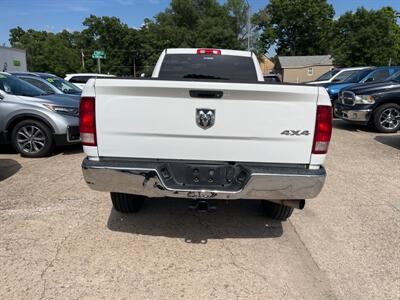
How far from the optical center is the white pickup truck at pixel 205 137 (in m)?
3.29

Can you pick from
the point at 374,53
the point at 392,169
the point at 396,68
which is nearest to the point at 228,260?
the point at 392,169

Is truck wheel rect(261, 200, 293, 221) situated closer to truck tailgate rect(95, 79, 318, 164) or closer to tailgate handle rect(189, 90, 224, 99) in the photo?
truck tailgate rect(95, 79, 318, 164)

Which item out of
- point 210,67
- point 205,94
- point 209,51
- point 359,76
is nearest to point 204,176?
point 205,94

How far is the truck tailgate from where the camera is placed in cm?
327

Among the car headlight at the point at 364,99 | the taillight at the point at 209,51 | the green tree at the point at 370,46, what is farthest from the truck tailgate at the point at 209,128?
the green tree at the point at 370,46

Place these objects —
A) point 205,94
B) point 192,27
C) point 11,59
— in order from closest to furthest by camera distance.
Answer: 1. point 205,94
2. point 11,59
3. point 192,27

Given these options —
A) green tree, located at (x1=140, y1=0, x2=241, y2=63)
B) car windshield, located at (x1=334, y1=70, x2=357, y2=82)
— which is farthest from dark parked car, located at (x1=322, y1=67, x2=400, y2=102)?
green tree, located at (x1=140, y1=0, x2=241, y2=63)

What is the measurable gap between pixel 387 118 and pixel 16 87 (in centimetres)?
924

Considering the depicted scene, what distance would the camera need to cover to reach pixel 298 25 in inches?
3093

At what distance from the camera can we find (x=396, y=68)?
40.8ft

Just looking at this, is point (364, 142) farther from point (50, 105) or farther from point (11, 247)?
point (11, 247)

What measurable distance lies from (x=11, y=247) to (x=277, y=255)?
2570mm

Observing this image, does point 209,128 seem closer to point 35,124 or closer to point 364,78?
point 35,124

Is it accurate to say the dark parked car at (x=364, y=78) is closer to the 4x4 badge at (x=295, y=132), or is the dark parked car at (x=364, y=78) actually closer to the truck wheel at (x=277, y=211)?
the truck wheel at (x=277, y=211)
